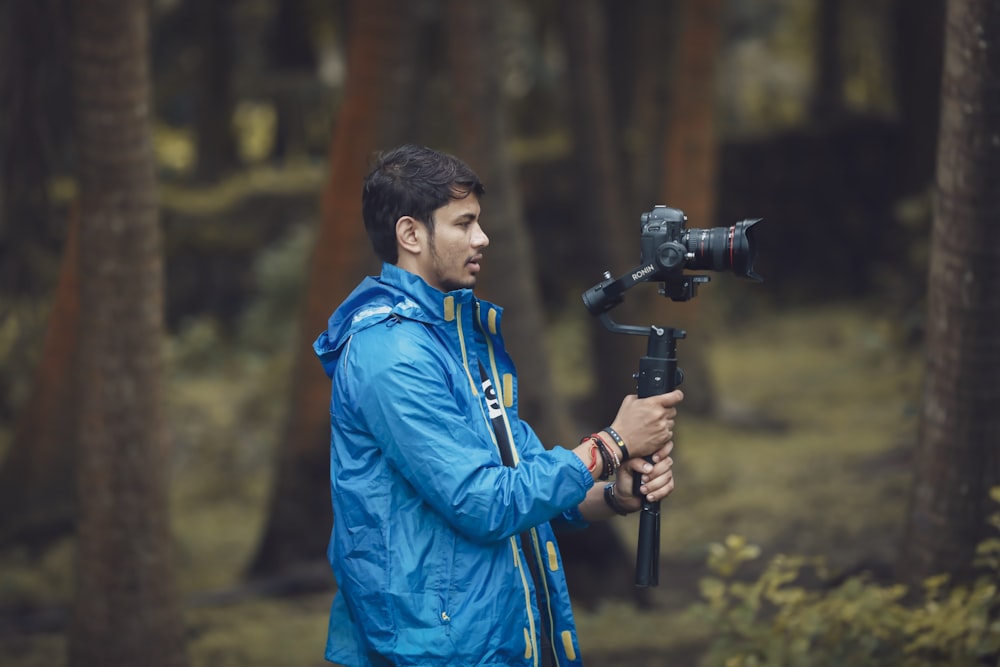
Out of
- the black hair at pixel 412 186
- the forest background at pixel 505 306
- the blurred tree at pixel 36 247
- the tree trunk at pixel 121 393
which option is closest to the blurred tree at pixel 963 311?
the forest background at pixel 505 306

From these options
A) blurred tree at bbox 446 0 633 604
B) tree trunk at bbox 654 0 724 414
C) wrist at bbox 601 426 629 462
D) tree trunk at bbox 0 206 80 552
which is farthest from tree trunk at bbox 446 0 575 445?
wrist at bbox 601 426 629 462

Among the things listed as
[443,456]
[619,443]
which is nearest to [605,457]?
[619,443]

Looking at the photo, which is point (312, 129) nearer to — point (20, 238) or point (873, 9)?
point (873, 9)

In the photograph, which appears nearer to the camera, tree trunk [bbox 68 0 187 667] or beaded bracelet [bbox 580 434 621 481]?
beaded bracelet [bbox 580 434 621 481]

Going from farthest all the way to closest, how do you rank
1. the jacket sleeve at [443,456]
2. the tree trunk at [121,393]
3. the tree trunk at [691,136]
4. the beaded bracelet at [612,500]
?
the tree trunk at [691,136] → the tree trunk at [121,393] → the beaded bracelet at [612,500] → the jacket sleeve at [443,456]

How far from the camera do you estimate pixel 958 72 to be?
479 centimetres

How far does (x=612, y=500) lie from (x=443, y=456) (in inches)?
25.9

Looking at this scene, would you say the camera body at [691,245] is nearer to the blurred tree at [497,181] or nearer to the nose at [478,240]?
the nose at [478,240]

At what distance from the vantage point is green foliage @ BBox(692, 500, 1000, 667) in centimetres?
430

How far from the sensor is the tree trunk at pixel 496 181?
29.5 ft

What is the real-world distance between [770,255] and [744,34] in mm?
4280

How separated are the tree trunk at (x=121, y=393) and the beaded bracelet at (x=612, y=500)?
3388 millimetres

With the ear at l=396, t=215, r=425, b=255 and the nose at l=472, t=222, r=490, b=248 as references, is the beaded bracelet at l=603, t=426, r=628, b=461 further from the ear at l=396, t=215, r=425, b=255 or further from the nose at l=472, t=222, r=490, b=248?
the ear at l=396, t=215, r=425, b=255

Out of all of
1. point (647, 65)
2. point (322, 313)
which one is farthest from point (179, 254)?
point (322, 313)
